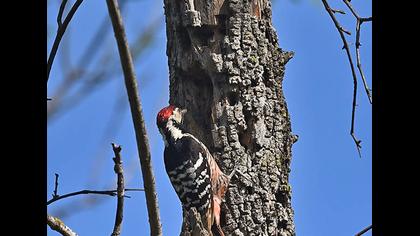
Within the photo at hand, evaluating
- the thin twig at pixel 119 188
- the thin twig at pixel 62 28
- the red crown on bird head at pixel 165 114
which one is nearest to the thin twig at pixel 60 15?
the thin twig at pixel 62 28

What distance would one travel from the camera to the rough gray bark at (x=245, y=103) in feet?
11.9

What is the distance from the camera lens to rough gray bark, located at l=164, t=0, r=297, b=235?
143 inches

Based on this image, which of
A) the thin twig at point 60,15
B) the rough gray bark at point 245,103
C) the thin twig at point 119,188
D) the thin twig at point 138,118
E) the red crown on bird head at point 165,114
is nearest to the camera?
the thin twig at point 138,118

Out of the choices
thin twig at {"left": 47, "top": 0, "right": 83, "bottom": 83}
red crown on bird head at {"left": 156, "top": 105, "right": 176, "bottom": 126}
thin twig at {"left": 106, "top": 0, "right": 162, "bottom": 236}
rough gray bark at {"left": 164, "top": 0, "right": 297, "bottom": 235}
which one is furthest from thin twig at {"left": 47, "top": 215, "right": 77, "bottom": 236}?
red crown on bird head at {"left": 156, "top": 105, "right": 176, "bottom": 126}

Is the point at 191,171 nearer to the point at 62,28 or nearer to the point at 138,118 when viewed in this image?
the point at 62,28

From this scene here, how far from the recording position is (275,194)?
3.67 metres

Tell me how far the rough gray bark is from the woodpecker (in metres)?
0.05

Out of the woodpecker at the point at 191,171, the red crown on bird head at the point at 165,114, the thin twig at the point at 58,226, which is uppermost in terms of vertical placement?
the red crown on bird head at the point at 165,114

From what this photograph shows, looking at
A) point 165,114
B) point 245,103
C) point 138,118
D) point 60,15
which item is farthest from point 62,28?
point 165,114

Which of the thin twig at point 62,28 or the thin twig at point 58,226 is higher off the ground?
the thin twig at point 62,28

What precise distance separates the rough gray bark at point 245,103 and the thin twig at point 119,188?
1.27 m

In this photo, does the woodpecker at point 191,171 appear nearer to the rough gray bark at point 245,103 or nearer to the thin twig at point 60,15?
the rough gray bark at point 245,103
